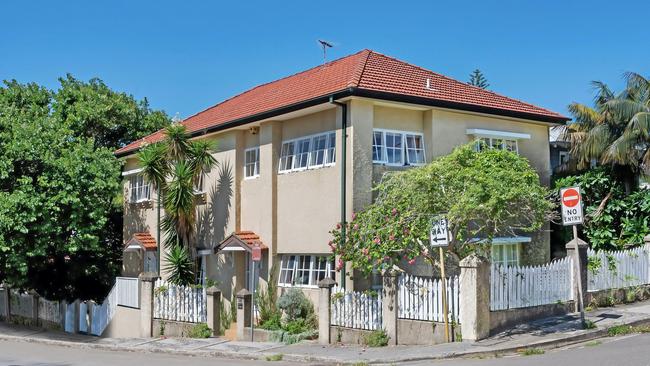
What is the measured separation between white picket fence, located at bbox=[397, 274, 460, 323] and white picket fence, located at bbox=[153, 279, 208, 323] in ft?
22.3

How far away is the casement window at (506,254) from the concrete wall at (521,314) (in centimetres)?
343

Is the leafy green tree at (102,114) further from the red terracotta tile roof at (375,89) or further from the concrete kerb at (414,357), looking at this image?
the concrete kerb at (414,357)

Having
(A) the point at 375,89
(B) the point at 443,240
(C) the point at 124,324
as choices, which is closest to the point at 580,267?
(B) the point at 443,240

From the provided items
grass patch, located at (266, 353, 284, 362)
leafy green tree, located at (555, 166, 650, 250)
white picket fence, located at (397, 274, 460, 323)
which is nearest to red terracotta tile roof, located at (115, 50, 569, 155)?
leafy green tree, located at (555, 166, 650, 250)

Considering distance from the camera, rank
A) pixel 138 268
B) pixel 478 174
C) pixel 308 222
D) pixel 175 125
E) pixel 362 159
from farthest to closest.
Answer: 1. pixel 138 268
2. pixel 175 125
3. pixel 308 222
4. pixel 362 159
5. pixel 478 174

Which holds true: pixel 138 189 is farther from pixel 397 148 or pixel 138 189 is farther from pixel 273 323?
pixel 397 148

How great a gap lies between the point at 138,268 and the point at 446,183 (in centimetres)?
1555

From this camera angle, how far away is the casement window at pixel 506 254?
20000 mm

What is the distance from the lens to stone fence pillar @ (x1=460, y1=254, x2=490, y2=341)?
46.6 ft

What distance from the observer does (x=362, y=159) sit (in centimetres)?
1805

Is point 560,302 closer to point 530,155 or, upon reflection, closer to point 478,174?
point 478,174

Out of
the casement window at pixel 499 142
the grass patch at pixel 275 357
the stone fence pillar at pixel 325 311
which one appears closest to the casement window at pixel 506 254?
the casement window at pixel 499 142

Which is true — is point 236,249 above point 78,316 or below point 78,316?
above

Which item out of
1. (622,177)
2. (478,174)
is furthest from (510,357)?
(622,177)
